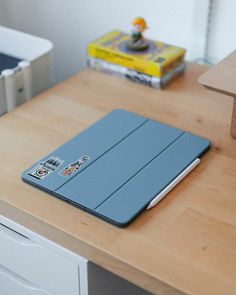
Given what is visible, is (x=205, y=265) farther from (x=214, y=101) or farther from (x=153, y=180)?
(x=214, y=101)

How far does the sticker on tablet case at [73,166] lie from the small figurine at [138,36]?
36 centimetres

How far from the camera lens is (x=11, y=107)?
3.79ft

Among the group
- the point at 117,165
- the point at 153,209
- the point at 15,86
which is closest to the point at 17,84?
the point at 15,86

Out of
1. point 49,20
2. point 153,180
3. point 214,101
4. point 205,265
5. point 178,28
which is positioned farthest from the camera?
point 49,20

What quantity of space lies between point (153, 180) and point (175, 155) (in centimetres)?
8

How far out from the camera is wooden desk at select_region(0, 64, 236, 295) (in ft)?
2.41

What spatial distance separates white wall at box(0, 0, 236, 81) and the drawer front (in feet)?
2.19

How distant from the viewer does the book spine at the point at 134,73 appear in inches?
45.5

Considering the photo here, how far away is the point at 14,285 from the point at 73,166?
0.83 feet

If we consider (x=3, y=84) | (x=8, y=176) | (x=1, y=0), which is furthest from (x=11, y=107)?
(x=1, y=0)

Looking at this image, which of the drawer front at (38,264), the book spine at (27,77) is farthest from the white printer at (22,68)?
the drawer front at (38,264)

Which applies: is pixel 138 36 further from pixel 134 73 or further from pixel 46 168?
pixel 46 168

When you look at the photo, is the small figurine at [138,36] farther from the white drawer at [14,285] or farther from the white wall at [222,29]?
the white drawer at [14,285]

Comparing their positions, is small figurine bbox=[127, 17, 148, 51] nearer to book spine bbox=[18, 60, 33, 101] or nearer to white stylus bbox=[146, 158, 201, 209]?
book spine bbox=[18, 60, 33, 101]
